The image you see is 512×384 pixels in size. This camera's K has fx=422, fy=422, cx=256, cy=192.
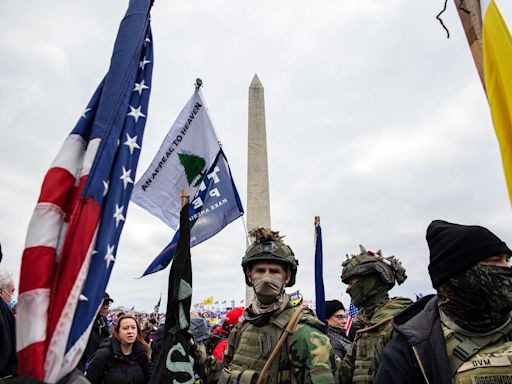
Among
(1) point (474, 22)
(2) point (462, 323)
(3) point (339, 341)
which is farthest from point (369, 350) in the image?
(1) point (474, 22)

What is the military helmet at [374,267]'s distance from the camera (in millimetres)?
3707

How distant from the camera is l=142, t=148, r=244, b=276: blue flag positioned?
462 cm

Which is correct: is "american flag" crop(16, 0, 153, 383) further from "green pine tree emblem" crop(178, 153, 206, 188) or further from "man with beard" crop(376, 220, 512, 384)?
"green pine tree emblem" crop(178, 153, 206, 188)

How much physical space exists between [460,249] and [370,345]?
1644 mm

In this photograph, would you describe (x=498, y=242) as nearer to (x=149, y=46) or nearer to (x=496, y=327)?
(x=496, y=327)

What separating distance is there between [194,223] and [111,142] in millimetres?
2600

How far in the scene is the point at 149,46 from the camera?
261cm

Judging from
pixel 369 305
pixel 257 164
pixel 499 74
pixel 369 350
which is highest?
pixel 257 164

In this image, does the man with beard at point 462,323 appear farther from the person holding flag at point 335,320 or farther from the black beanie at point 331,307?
the black beanie at point 331,307

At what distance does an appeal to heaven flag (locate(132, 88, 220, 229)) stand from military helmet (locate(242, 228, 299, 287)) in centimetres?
90

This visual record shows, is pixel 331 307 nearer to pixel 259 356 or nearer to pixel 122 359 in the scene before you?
pixel 122 359

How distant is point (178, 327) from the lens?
266cm

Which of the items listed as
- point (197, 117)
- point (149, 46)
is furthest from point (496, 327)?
point (197, 117)

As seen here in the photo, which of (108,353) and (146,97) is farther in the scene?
(108,353)
